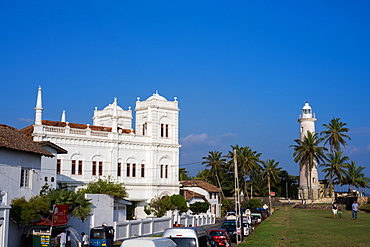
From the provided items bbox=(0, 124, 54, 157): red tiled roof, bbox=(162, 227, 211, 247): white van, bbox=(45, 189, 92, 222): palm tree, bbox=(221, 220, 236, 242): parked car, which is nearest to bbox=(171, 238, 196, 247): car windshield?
bbox=(162, 227, 211, 247): white van

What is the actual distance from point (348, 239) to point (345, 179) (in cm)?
6850

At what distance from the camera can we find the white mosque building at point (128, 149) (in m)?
52.9

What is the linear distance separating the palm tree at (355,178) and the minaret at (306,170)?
216 inches

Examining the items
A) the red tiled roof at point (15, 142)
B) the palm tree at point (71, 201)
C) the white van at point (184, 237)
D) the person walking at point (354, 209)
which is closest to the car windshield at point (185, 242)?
the white van at point (184, 237)

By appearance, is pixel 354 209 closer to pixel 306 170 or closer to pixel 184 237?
pixel 184 237

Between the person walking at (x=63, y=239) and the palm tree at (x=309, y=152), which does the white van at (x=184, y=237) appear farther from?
the palm tree at (x=309, y=152)

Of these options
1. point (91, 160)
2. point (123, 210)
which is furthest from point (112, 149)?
point (123, 210)

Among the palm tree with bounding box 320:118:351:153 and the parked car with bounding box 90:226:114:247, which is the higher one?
the palm tree with bounding box 320:118:351:153

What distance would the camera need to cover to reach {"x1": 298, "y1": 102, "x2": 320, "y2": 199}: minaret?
289ft

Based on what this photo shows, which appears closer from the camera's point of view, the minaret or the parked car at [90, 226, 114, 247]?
the parked car at [90, 226, 114, 247]

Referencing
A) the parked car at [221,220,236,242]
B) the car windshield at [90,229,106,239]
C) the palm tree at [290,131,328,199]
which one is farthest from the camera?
the palm tree at [290,131,328,199]

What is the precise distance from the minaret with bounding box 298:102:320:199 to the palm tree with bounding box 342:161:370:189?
5.49m

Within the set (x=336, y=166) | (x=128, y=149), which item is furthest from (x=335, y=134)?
(x=128, y=149)

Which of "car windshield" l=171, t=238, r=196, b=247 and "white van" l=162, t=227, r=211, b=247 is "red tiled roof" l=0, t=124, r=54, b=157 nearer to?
"white van" l=162, t=227, r=211, b=247
